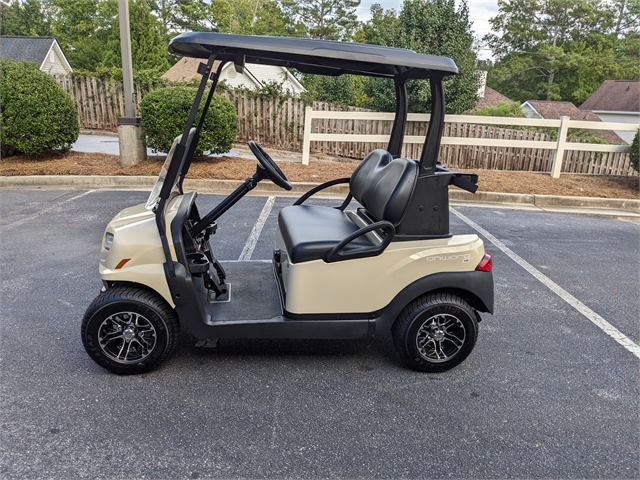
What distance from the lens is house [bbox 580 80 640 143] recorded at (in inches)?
1297

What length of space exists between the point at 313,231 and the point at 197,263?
77 cm

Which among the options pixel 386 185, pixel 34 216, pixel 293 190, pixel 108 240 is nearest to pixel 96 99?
pixel 293 190

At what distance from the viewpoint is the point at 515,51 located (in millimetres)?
42469

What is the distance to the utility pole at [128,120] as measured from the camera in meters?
8.52

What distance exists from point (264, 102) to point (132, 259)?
11.5 m

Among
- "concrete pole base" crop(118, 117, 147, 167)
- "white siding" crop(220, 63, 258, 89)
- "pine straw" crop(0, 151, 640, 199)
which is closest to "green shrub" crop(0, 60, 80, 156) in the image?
"pine straw" crop(0, 151, 640, 199)

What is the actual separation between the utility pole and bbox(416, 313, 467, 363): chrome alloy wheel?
7501 millimetres

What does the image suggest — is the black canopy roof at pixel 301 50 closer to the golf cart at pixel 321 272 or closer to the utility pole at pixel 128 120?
the golf cart at pixel 321 272

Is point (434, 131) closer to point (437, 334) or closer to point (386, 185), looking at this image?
point (386, 185)

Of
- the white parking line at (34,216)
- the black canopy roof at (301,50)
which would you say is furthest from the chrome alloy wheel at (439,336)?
the white parking line at (34,216)

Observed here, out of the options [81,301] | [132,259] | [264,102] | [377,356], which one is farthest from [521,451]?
[264,102]

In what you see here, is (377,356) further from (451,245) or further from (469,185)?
(469,185)

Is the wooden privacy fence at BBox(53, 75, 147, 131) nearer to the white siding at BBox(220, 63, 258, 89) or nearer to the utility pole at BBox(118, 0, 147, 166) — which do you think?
the white siding at BBox(220, 63, 258, 89)

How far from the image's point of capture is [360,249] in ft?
9.35
